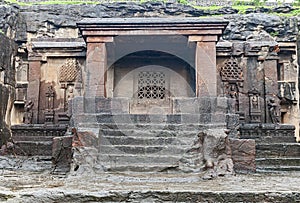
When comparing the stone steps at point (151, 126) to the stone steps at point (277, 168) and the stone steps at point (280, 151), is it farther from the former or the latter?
the stone steps at point (280, 151)

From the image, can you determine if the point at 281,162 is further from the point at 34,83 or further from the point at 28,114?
the point at 34,83

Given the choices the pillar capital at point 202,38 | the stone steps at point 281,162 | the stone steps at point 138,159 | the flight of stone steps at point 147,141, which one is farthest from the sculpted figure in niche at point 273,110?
the stone steps at point 138,159

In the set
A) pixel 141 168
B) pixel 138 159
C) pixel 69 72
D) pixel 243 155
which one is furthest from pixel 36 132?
pixel 243 155

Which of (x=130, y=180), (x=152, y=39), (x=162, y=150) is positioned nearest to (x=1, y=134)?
(x=152, y=39)

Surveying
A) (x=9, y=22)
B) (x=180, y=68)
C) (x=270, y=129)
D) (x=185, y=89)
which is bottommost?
(x=270, y=129)

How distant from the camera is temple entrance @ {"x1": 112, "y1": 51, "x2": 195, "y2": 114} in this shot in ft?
41.3

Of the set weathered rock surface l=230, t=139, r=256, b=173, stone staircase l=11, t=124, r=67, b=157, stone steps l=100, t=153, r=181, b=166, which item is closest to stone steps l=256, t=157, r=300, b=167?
weathered rock surface l=230, t=139, r=256, b=173

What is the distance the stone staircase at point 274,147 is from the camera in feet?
26.0

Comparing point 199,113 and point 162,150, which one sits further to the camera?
point 199,113

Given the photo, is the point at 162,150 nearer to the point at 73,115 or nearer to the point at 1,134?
the point at 73,115

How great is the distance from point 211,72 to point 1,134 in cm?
672

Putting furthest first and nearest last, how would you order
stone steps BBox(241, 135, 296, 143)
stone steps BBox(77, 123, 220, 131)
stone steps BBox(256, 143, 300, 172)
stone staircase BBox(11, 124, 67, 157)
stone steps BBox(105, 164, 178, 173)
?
stone staircase BBox(11, 124, 67, 157)
stone steps BBox(241, 135, 296, 143)
stone steps BBox(77, 123, 220, 131)
stone steps BBox(256, 143, 300, 172)
stone steps BBox(105, 164, 178, 173)

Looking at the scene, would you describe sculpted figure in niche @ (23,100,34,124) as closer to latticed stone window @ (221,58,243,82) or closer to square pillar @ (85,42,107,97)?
square pillar @ (85,42,107,97)

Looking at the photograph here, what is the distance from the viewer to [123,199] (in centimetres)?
401
